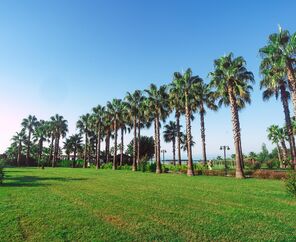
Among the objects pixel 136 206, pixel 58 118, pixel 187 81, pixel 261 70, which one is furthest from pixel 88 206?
pixel 58 118

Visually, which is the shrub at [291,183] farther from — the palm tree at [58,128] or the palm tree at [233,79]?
the palm tree at [58,128]

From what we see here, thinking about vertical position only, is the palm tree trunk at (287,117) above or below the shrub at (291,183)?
above

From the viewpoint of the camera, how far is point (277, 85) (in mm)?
28125

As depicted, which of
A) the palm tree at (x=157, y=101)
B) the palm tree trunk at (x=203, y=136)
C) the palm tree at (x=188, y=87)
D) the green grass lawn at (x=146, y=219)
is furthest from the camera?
the palm tree trunk at (x=203, y=136)

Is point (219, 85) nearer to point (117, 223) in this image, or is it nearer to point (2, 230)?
point (117, 223)

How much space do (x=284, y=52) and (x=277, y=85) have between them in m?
4.94

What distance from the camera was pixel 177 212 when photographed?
10.2m

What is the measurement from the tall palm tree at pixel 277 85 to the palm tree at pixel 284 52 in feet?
1.96

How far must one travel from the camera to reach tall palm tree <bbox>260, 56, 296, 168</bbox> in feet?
85.1

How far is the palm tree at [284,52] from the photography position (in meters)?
23.2

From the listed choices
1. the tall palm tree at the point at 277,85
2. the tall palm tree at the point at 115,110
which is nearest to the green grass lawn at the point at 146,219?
the tall palm tree at the point at 277,85

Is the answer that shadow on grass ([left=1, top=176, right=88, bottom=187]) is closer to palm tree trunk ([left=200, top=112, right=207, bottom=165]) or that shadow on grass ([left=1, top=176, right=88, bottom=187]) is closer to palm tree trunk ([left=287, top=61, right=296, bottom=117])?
palm tree trunk ([left=287, top=61, right=296, bottom=117])

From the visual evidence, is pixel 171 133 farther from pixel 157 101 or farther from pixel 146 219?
pixel 146 219

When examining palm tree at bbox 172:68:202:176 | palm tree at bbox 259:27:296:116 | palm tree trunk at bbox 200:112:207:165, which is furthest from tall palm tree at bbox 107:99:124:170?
palm tree at bbox 259:27:296:116
